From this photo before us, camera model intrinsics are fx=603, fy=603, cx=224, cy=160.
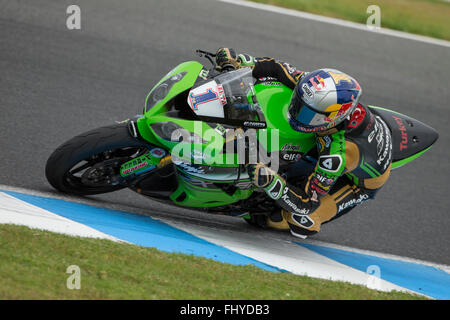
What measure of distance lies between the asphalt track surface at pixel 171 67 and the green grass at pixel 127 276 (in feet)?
3.72

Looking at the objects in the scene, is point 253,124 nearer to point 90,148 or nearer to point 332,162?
point 332,162

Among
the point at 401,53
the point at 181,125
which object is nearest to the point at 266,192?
the point at 181,125

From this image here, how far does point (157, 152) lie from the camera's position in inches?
175

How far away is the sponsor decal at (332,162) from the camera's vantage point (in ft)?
14.4

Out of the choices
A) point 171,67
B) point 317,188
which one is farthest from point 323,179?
point 171,67

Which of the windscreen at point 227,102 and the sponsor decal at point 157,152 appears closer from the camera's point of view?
the windscreen at point 227,102

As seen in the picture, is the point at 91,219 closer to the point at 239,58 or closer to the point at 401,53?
the point at 239,58

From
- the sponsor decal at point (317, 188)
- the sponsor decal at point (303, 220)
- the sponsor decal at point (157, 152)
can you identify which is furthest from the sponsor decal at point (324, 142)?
the sponsor decal at point (157, 152)

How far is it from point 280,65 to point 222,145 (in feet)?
3.10

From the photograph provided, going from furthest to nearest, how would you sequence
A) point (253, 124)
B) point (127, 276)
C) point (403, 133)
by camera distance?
point (403, 133), point (253, 124), point (127, 276)

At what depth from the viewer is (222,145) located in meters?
4.26

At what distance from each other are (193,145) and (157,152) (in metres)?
0.36

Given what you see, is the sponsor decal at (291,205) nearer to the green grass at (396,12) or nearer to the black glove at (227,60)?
the black glove at (227,60)

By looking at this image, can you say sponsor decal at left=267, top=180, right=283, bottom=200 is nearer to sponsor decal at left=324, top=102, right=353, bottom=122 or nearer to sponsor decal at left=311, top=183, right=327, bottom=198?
sponsor decal at left=311, top=183, right=327, bottom=198
